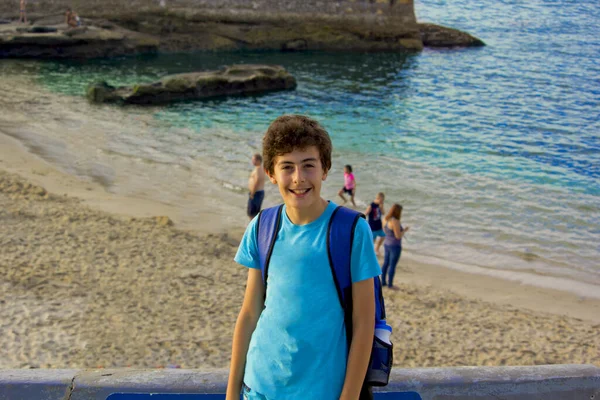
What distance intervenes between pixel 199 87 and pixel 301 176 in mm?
26433

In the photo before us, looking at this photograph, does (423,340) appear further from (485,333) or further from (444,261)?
(444,261)

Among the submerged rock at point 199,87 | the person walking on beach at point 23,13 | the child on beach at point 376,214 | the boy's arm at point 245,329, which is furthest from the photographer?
the person walking on beach at point 23,13

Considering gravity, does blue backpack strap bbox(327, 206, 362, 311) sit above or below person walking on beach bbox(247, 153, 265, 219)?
→ above

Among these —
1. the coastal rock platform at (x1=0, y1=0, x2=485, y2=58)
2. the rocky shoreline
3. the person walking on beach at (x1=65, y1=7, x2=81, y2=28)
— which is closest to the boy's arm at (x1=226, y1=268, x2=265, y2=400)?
the rocky shoreline

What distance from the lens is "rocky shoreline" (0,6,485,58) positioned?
37188 millimetres

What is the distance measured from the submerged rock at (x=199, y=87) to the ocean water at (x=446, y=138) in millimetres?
994

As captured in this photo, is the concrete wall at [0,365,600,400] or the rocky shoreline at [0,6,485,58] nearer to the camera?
the concrete wall at [0,365,600,400]

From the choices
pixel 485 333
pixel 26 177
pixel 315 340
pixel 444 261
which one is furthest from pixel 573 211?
pixel 315 340

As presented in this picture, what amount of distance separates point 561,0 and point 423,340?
70031mm

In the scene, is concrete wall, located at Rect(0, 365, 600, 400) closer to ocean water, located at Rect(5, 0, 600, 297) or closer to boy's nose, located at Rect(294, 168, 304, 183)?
boy's nose, located at Rect(294, 168, 304, 183)

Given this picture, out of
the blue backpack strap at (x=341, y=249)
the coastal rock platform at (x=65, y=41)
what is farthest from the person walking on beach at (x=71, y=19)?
the blue backpack strap at (x=341, y=249)

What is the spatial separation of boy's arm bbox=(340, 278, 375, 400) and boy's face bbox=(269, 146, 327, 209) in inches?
13.7

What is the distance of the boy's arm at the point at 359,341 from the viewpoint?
235 centimetres

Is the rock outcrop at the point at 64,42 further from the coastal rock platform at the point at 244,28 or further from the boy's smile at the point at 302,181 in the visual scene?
the boy's smile at the point at 302,181
